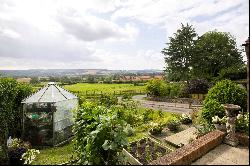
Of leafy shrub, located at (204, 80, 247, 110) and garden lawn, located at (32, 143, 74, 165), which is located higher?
leafy shrub, located at (204, 80, 247, 110)

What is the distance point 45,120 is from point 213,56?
4219cm

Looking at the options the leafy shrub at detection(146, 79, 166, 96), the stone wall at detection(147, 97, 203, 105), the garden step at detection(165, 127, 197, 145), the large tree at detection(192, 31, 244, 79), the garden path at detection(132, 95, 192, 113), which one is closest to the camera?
the garden step at detection(165, 127, 197, 145)

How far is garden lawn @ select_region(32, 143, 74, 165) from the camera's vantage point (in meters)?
13.0

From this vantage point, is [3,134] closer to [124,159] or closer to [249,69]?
[124,159]

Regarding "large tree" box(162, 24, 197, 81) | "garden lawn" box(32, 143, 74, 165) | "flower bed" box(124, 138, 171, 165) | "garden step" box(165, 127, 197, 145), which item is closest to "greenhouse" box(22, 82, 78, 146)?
"garden lawn" box(32, 143, 74, 165)

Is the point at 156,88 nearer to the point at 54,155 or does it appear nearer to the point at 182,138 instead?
the point at 182,138

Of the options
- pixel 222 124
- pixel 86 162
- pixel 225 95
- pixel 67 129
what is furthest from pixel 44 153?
pixel 225 95

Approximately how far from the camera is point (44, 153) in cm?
1499

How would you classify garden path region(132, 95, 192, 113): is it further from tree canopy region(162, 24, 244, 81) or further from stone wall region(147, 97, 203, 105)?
tree canopy region(162, 24, 244, 81)

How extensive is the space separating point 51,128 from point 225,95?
1085 centimetres

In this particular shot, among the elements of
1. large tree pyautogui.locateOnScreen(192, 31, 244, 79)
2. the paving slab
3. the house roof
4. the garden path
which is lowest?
the garden path

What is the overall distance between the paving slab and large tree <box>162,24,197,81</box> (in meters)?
39.9

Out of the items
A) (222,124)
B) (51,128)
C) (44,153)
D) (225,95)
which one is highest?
(225,95)

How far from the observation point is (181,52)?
5003 cm
